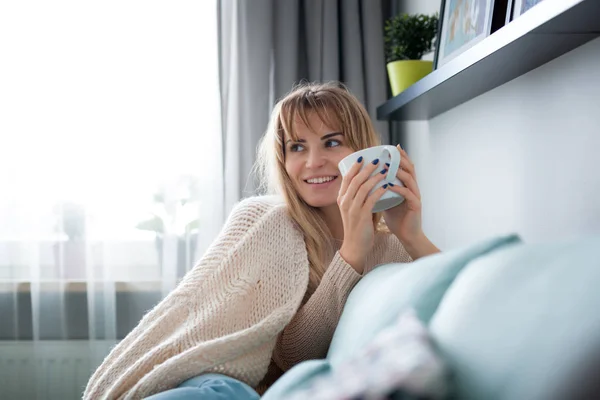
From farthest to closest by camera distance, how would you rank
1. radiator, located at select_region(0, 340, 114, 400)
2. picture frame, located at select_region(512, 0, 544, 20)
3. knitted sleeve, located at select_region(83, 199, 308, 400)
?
radiator, located at select_region(0, 340, 114, 400) < picture frame, located at select_region(512, 0, 544, 20) < knitted sleeve, located at select_region(83, 199, 308, 400)

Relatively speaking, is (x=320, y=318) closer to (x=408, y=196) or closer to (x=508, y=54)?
(x=408, y=196)

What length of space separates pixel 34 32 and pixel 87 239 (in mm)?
822

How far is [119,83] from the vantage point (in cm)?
272

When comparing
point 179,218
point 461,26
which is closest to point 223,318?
point 461,26

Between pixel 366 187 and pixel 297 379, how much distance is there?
0.54 meters

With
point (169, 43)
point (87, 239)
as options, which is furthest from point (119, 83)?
point (87, 239)

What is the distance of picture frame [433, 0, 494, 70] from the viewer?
5.63 feet

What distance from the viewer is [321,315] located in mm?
1411

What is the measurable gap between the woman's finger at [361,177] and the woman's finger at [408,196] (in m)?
→ 0.07

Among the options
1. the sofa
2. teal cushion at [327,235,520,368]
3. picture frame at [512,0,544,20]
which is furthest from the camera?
picture frame at [512,0,544,20]

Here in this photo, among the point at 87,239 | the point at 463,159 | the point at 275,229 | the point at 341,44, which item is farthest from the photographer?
the point at 341,44

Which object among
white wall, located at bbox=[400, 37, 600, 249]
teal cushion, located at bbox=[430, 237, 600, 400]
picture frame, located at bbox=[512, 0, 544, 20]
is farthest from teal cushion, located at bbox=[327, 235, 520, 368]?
picture frame, located at bbox=[512, 0, 544, 20]

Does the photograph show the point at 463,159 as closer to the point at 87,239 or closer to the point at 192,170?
Result: the point at 192,170

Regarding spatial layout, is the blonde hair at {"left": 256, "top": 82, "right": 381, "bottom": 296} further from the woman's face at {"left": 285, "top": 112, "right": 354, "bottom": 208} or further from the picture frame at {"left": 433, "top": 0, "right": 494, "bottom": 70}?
the picture frame at {"left": 433, "top": 0, "right": 494, "bottom": 70}
